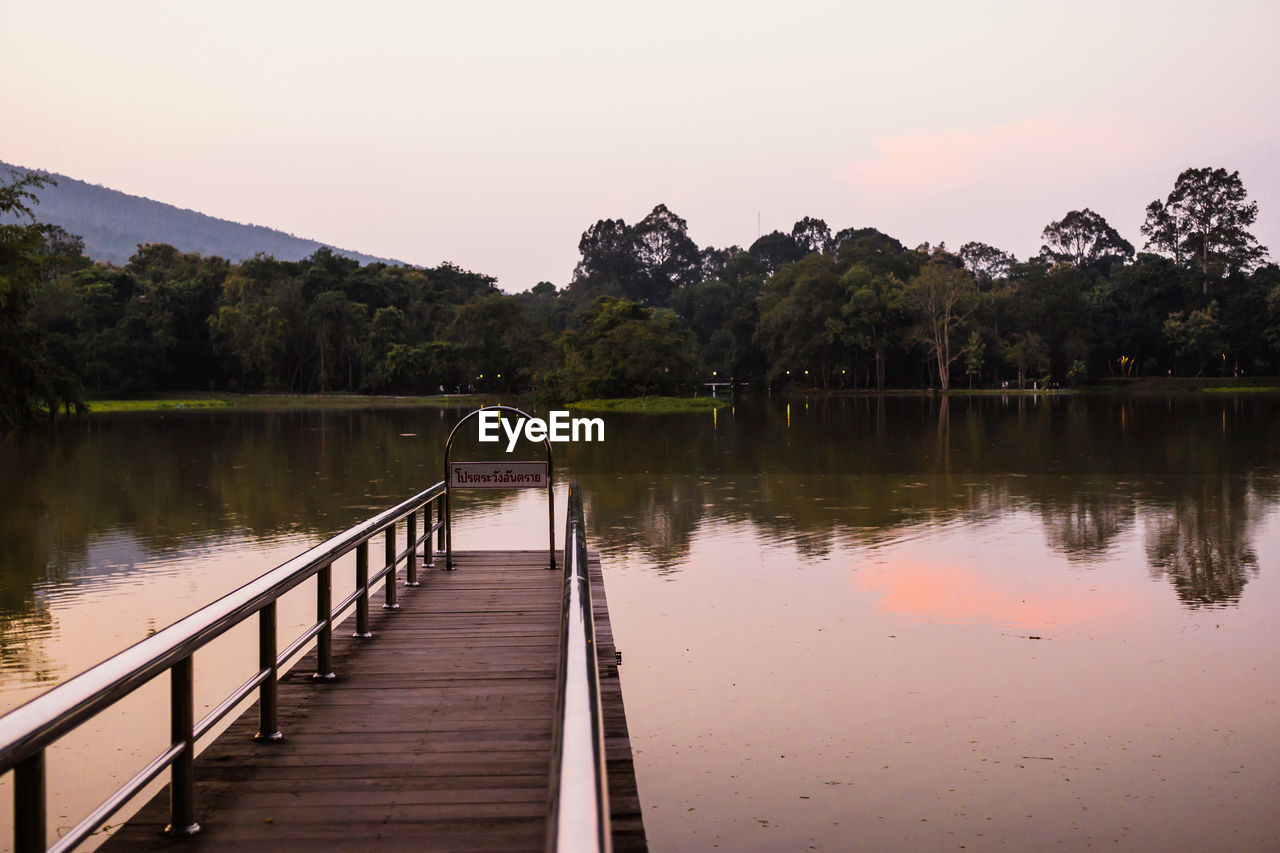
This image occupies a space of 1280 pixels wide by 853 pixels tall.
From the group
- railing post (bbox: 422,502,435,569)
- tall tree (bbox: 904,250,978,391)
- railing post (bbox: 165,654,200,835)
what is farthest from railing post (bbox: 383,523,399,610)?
tall tree (bbox: 904,250,978,391)

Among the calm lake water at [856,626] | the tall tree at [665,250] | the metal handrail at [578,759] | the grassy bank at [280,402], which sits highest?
the tall tree at [665,250]

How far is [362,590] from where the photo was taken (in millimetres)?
6551

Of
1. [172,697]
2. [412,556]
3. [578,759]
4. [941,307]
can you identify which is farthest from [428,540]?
[941,307]

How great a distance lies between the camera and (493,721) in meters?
5.03

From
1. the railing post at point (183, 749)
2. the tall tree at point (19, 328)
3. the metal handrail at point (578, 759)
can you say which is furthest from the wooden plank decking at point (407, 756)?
the tall tree at point (19, 328)

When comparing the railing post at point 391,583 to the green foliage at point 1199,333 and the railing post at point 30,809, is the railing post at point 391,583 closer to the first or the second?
the railing post at point 30,809

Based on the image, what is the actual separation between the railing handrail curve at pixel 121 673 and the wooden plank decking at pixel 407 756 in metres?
0.70

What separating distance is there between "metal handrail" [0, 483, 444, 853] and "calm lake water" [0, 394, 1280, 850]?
1.89 metres

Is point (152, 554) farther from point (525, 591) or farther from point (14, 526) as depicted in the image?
point (525, 591)

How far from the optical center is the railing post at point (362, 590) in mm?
6453

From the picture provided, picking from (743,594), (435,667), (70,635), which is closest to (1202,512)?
(743,594)

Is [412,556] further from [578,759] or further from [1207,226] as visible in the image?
[1207,226]

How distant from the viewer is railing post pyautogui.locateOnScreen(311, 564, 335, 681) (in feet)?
17.7

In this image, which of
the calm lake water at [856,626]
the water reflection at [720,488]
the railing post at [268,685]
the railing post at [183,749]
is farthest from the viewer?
the water reflection at [720,488]
